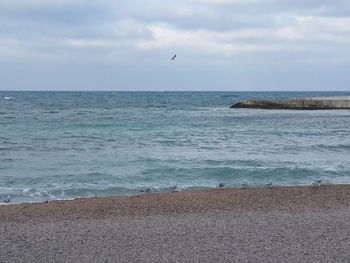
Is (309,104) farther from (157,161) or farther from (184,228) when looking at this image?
(184,228)

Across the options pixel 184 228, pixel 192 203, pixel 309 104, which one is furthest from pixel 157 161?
pixel 309 104

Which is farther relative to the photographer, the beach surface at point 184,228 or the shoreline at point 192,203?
the shoreline at point 192,203

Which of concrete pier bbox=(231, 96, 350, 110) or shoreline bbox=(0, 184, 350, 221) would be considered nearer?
shoreline bbox=(0, 184, 350, 221)

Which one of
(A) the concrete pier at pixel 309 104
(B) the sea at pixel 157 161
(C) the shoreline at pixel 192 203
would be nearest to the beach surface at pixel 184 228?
(C) the shoreline at pixel 192 203

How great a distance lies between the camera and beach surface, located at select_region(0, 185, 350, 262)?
22.1 feet

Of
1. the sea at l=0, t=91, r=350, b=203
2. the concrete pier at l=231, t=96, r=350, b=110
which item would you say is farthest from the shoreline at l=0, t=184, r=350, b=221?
the concrete pier at l=231, t=96, r=350, b=110

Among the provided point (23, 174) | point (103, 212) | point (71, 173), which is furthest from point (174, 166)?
point (103, 212)

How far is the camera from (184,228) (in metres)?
8.13

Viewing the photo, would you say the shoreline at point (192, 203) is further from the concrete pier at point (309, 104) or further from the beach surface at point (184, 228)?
the concrete pier at point (309, 104)

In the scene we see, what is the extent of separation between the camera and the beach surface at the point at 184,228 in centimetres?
675

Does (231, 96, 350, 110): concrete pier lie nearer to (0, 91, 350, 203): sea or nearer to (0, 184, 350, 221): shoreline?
(0, 91, 350, 203): sea

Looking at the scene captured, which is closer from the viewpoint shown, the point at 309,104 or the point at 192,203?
the point at 192,203

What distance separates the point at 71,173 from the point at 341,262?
36.0ft

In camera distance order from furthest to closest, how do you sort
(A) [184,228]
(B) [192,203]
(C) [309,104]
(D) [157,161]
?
(C) [309,104] < (D) [157,161] < (B) [192,203] < (A) [184,228]
